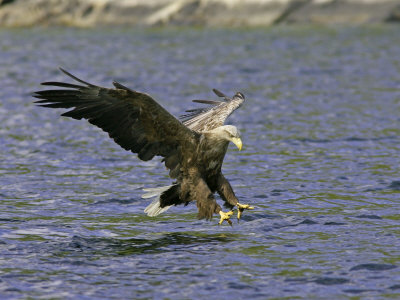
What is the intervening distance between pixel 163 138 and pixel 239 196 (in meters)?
1.73

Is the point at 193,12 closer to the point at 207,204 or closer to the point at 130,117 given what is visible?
the point at 130,117

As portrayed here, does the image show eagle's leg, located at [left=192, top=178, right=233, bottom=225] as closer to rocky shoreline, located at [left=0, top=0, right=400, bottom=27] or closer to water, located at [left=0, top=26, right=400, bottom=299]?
water, located at [left=0, top=26, right=400, bottom=299]

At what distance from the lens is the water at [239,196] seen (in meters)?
6.68

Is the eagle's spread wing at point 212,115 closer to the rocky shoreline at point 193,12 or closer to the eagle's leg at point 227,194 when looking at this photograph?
the eagle's leg at point 227,194

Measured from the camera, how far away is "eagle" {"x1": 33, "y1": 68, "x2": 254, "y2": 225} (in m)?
7.93

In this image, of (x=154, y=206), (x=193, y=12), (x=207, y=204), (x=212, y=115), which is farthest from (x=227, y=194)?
(x=193, y=12)

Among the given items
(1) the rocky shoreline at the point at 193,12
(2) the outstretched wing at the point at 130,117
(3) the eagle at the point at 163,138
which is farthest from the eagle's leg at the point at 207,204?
(1) the rocky shoreline at the point at 193,12

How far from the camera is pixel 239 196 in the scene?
9.69 metres

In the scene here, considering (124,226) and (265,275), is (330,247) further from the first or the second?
(124,226)

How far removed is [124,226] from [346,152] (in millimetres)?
4401

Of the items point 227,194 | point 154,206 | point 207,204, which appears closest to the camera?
point 207,204

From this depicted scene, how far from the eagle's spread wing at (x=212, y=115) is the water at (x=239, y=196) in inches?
37.6

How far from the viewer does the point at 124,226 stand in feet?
28.0

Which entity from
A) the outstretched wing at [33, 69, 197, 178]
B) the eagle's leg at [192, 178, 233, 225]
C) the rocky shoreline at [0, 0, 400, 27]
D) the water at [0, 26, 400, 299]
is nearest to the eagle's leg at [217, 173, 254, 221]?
the eagle's leg at [192, 178, 233, 225]
